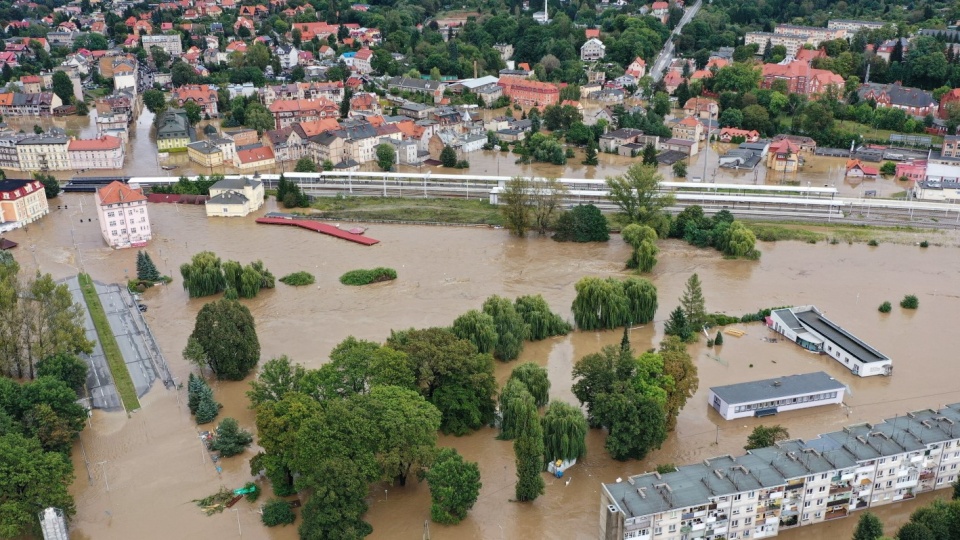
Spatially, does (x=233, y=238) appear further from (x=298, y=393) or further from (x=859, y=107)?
(x=859, y=107)

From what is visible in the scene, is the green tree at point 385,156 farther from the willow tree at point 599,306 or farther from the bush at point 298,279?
the willow tree at point 599,306

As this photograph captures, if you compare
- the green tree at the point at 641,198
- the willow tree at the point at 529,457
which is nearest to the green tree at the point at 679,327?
the willow tree at the point at 529,457

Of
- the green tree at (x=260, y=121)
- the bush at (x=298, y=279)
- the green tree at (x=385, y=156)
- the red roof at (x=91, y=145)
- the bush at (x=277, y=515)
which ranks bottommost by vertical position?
the bush at (x=277, y=515)

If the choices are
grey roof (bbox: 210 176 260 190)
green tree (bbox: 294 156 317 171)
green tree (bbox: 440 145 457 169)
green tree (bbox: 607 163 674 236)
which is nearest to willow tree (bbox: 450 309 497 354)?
green tree (bbox: 607 163 674 236)

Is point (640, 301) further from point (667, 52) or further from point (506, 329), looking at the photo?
point (667, 52)

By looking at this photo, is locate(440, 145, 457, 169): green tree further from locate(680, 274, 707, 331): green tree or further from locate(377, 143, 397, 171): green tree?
locate(680, 274, 707, 331): green tree
